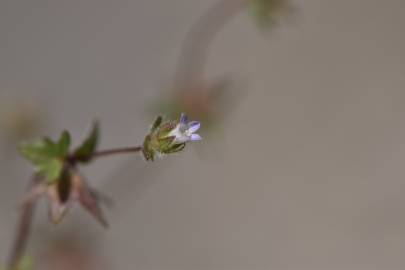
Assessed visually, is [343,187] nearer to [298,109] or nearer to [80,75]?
[298,109]

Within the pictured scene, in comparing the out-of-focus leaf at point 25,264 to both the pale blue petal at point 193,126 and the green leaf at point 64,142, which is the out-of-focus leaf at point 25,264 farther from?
the pale blue petal at point 193,126

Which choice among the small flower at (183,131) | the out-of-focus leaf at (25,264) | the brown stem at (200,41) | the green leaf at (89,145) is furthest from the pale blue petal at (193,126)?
the brown stem at (200,41)

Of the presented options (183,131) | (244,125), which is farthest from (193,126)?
(244,125)

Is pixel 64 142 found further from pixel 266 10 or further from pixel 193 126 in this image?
Answer: pixel 266 10

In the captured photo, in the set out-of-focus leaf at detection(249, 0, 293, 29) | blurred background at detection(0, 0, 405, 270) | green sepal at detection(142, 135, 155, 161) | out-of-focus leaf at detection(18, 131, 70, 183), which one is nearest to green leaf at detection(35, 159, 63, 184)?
out-of-focus leaf at detection(18, 131, 70, 183)

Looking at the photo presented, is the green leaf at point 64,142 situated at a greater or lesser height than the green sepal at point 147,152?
lesser

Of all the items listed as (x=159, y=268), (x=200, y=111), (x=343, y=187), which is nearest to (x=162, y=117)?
(x=200, y=111)

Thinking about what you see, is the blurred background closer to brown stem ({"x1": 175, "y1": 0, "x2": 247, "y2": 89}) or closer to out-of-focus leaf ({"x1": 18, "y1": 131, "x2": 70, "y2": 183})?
brown stem ({"x1": 175, "y1": 0, "x2": 247, "y2": 89})
